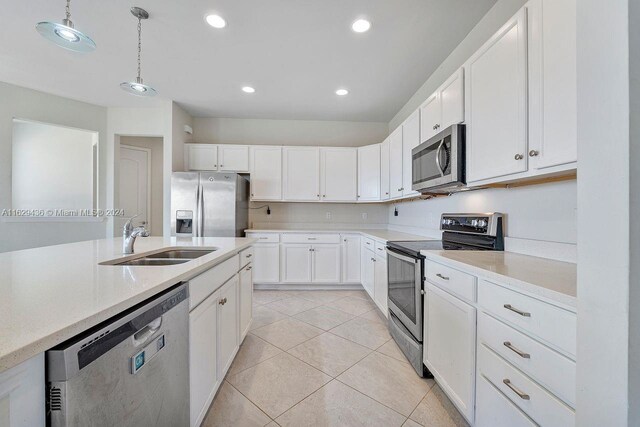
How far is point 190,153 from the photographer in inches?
151

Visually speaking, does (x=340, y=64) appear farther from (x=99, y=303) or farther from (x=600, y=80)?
(x=99, y=303)

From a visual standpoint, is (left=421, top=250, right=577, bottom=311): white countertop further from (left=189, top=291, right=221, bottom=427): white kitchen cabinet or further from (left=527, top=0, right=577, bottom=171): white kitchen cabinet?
(left=189, top=291, right=221, bottom=427): white kitchen cabinet

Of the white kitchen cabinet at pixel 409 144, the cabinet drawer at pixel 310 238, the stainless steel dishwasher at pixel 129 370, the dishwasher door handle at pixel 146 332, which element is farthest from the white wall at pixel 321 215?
the dishwasher door handle at pixel 146 332

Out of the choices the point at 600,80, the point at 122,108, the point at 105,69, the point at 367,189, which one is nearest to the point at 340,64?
the point at 367,189

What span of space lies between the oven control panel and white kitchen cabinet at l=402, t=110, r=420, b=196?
47 cm

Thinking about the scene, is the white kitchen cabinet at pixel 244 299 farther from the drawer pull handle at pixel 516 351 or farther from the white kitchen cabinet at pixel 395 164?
A: the white kitchen cabinet at pixel 395 164

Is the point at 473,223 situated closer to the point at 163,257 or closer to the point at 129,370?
the point at 129,370

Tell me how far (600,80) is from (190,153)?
4.21 meters

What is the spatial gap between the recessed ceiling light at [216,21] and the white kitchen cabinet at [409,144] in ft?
6.04

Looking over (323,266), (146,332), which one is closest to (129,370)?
(146,332)

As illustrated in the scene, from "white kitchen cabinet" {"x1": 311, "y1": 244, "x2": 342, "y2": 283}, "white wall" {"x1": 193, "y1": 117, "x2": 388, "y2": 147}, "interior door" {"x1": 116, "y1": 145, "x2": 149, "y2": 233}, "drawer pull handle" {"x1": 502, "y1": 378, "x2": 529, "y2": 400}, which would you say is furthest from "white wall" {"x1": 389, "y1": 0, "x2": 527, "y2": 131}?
"interior door" {"x1": 116, "y1": 145, "x2": 149, "y2": 233}

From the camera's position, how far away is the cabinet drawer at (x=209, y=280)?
3.80 feet

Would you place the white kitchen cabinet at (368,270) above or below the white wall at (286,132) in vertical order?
below

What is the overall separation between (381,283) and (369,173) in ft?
5.56
